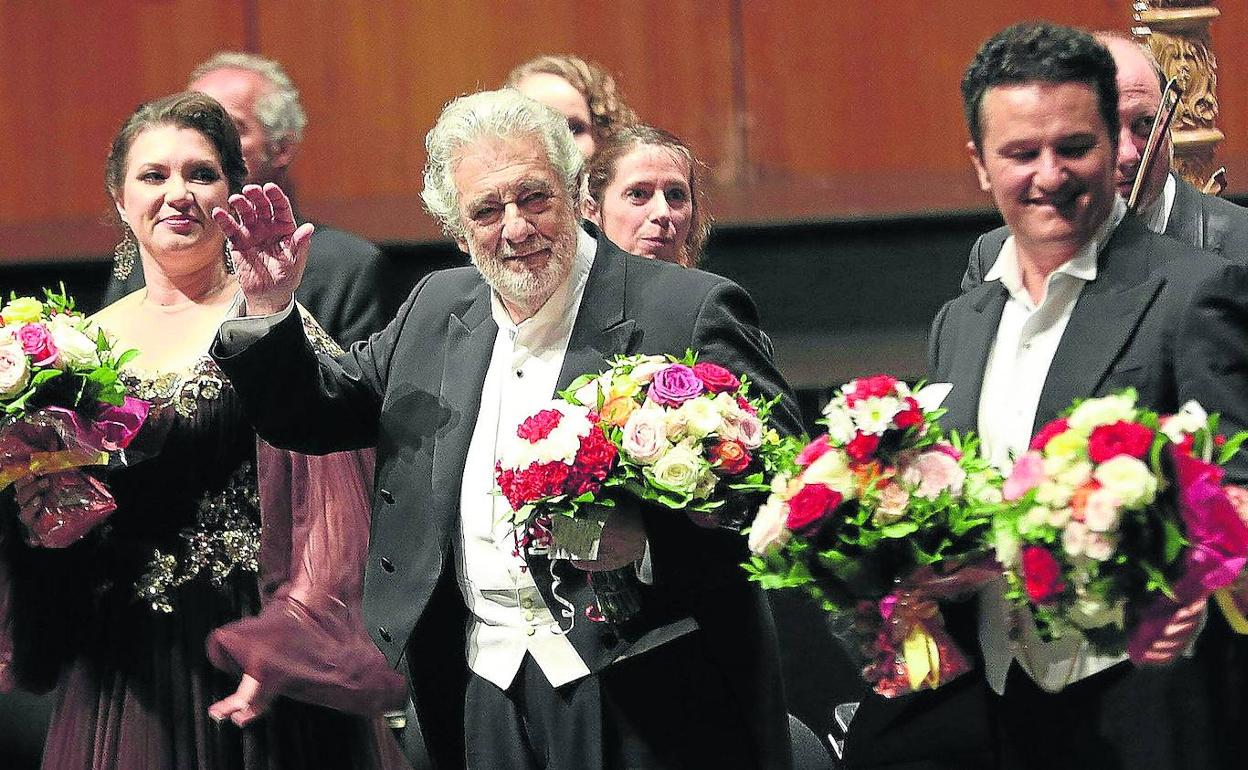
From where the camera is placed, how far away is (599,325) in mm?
3074

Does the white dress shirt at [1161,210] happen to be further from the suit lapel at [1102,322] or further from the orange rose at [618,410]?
the orange rose at [618,410]

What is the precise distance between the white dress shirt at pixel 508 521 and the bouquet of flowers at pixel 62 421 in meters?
0.66

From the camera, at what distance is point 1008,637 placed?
2602 mm

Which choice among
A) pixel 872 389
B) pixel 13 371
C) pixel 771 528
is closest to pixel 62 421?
pixel 13 371

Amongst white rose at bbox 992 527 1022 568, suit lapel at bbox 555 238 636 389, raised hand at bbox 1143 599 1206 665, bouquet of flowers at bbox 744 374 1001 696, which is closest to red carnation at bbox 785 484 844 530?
bouquet of flowers at bbox 744 374 1001 696

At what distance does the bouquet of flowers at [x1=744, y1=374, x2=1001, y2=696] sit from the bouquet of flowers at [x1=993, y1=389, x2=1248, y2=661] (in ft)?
0.43

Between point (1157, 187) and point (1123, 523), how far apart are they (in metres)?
1.60

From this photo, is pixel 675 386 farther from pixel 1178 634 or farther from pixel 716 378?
pixel 1178 634

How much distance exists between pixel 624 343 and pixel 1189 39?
1851 mm

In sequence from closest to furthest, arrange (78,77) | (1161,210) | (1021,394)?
(1021,394)
(1161,210)
(78,77)

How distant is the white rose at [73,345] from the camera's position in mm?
3330

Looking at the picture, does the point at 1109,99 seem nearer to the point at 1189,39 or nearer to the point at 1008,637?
the point at 1008,637

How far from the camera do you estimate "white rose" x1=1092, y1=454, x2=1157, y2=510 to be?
2.29 m

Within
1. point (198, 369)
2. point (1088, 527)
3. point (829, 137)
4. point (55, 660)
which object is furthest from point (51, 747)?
point (829, 137)
